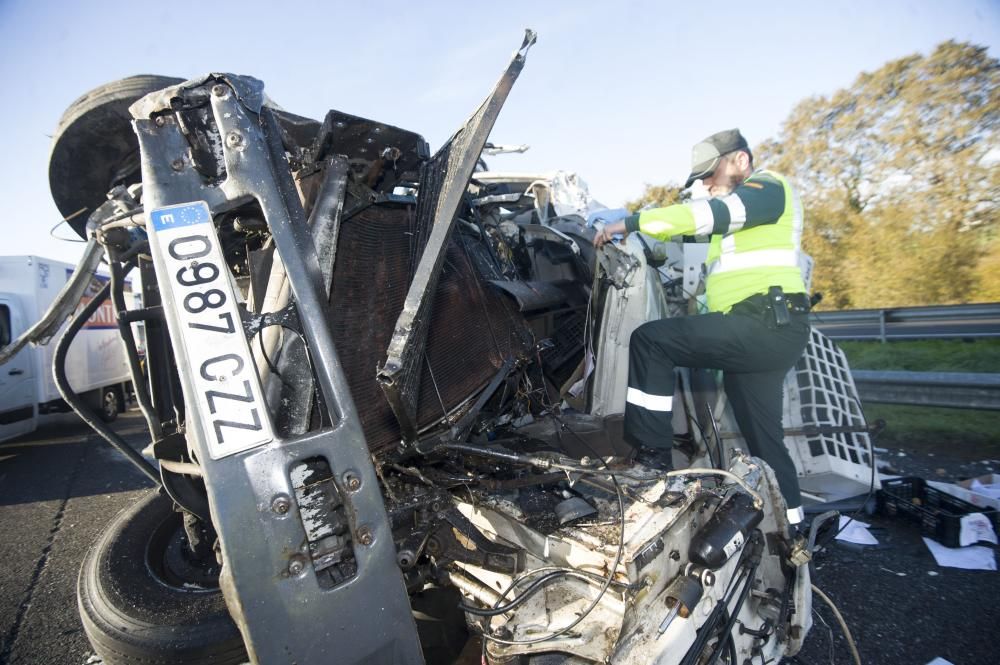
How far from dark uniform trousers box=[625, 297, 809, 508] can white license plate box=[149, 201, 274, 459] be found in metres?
1.74

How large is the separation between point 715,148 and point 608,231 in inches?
33.4

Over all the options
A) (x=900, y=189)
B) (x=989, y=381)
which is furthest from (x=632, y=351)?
(x=900, y=189)

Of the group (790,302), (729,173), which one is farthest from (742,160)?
(790,302)

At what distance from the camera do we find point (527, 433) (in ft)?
7.63

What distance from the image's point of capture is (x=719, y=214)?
2377mm

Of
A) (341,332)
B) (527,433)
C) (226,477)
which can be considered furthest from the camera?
(527,433)

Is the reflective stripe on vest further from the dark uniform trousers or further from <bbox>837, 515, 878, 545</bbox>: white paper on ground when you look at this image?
<bbox>837, 515, 878, 545</bbox>: white paper on ground

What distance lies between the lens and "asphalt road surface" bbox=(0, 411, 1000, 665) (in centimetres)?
217

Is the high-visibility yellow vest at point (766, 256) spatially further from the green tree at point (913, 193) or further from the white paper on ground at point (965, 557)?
the green tree at point (913, 193)

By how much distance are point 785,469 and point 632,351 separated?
104 centimetres

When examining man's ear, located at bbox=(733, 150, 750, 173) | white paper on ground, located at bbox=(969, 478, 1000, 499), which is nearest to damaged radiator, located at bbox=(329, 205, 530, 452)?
man's ear, located at bbox=(733, 150, 750, 173)

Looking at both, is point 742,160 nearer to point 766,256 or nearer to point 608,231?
point 766,256

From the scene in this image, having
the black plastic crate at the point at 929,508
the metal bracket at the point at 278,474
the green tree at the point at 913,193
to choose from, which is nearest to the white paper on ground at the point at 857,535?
the black plastic crate at the point at 929,508

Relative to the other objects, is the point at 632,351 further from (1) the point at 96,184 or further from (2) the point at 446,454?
(1) the point at 96,184
